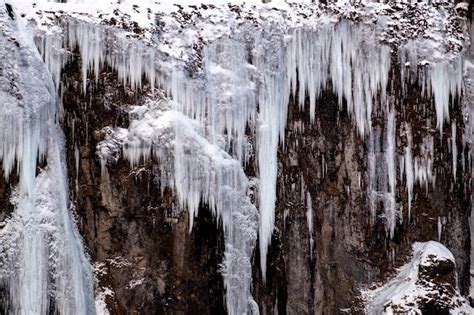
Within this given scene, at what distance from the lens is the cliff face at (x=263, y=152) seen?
793 centimetres

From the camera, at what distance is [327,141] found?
887cm

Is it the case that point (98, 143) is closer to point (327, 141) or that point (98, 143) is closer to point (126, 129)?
point (126, 129)

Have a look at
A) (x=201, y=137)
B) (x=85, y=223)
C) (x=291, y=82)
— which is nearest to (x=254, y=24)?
(x=291, y=82)

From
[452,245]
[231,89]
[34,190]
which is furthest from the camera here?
[452,245]

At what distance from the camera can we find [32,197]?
7027mm

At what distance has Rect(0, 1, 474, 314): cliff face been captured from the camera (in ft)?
26.0

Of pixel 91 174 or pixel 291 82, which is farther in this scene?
pixel 291 82

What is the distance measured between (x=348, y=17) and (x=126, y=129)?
3207mm

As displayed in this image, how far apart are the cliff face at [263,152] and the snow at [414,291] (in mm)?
27

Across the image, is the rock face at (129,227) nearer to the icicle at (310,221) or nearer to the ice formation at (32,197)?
the ice formation at (32,197)

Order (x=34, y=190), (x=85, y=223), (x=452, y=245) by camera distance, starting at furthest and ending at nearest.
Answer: (x=452, y=245)
(x=85, y=223)
(x=34, y=190)

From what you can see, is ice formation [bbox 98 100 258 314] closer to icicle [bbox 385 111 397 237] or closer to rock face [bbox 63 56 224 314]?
rock face [bbox 63 56 224 314]

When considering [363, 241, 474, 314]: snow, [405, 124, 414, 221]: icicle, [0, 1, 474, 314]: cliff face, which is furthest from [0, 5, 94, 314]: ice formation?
[405, 124, 414, 221]: icicle

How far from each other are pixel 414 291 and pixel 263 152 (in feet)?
7.91
